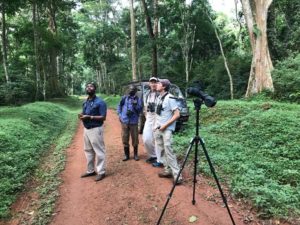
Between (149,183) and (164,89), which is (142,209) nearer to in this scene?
(149,183)

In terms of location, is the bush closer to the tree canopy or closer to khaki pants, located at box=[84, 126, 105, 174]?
the tree canopy

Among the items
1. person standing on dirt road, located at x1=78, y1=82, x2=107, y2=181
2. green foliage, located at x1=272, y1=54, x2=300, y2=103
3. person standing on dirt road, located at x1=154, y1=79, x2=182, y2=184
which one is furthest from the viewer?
green foliage, located at x1=272, y1=54, x2=300, y2=103

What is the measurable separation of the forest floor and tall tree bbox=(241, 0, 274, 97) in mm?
10016

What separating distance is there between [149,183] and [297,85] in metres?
11.2

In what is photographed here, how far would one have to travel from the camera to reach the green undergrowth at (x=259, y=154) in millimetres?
5656

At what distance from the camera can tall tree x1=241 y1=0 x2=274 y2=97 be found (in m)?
16.4

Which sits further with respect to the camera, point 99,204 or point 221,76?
point 221,76

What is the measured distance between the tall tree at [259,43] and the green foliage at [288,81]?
1.33 feet

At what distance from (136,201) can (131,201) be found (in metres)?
0.09

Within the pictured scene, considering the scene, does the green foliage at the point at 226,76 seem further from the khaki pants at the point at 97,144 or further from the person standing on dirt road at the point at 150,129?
the khaki pants at the point at 97,144

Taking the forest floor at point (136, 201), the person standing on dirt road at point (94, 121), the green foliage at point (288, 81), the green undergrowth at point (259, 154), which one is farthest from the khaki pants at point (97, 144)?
the green foliage at point (288, 81)

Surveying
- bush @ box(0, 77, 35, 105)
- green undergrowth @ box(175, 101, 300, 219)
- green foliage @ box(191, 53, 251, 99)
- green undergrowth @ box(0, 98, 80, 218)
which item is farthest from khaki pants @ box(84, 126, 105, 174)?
green foliage @ box(191, 53, 251, 99)

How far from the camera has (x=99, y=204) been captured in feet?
19.9

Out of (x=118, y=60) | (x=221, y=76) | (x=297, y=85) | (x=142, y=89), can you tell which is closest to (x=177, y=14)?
(x=221, y=76)
